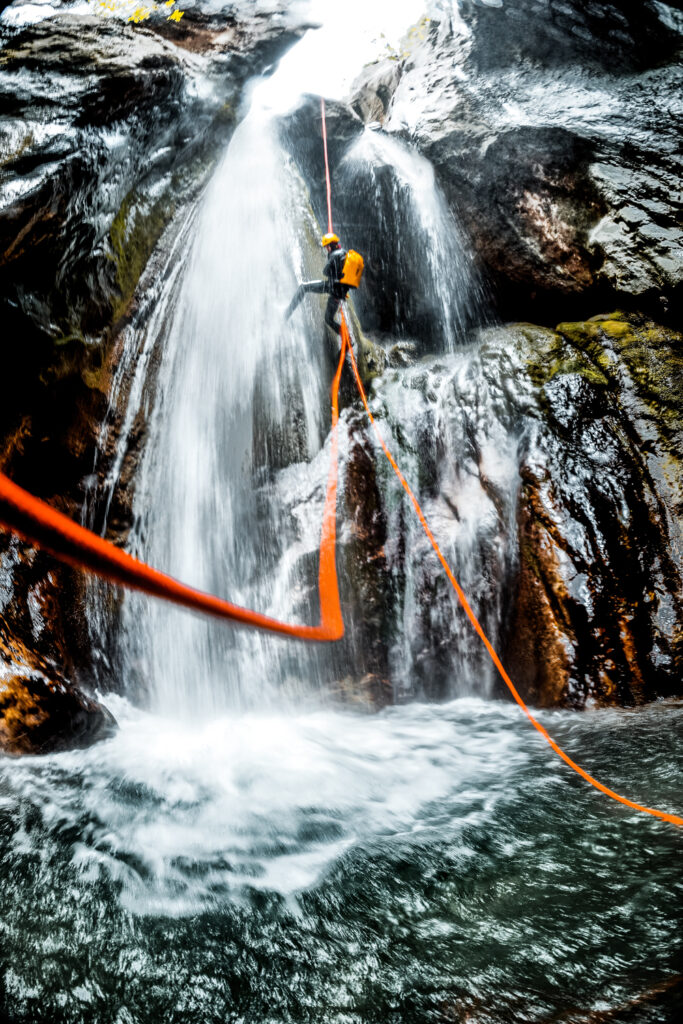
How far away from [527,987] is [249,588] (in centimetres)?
423

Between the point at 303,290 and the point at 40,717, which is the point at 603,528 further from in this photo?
the point at 40,717

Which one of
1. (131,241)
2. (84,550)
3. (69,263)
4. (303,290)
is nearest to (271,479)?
(303,290)

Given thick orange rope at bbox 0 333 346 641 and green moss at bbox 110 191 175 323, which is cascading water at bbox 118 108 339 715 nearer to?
green moss at bbox 110 191 175 323

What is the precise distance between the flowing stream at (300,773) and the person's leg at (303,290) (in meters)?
0.18

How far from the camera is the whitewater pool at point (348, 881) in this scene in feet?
5.54

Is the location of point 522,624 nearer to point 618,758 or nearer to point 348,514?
point 618,758

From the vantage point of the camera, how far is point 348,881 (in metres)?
2.39

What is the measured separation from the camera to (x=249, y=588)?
5492 millimetres

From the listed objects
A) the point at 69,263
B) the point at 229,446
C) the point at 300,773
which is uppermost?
the point at 69,263

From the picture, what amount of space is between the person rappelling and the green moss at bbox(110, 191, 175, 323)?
1.84 metres

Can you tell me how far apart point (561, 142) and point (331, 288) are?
388 centimetres

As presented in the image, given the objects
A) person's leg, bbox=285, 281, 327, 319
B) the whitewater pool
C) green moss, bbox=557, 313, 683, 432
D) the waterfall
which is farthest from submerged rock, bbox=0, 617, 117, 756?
green moss, bbox=557, 313, 683, 432

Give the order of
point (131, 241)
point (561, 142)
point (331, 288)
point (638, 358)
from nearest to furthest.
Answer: point (638, 358) → point (131, 241) → point (331, 288) → point (561, 142)

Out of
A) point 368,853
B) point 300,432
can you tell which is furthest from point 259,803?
point 300,432
